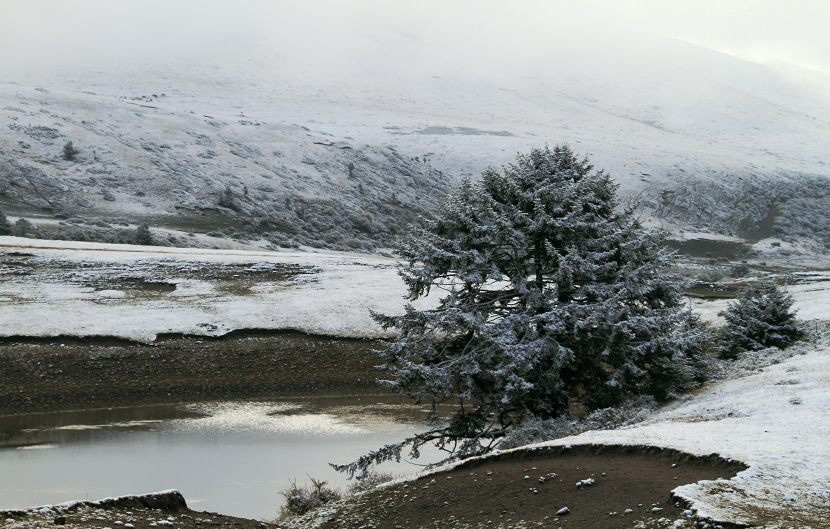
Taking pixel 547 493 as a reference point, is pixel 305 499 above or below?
below

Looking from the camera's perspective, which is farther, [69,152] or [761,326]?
[69,152]

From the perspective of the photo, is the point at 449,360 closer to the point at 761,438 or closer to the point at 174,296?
the point at 761,438

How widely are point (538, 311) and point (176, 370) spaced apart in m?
19.5

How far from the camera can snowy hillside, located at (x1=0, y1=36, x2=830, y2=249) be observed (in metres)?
96.7

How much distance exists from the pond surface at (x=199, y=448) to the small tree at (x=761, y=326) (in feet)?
42.0

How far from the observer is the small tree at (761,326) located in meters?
30.6

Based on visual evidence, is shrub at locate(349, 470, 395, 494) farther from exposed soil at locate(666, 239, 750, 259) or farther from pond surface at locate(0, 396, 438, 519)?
exposed soil at locate(666, 239, 750, 259)

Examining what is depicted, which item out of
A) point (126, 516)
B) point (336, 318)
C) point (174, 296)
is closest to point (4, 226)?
point (174, 296)

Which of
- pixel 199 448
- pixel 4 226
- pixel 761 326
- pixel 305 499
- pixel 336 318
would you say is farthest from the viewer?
pixel 4 226

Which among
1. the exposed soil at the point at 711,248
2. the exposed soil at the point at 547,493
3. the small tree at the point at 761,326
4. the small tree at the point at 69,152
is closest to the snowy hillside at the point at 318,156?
the small tree at the point at 69,152

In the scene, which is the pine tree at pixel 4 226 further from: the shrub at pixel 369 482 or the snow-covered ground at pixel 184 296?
the shrub at pixel 369 482

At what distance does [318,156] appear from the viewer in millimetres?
126125

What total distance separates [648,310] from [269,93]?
558 ft

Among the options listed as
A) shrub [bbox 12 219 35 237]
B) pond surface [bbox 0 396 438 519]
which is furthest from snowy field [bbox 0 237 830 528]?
shrub [bbox 12 219 35 237]
